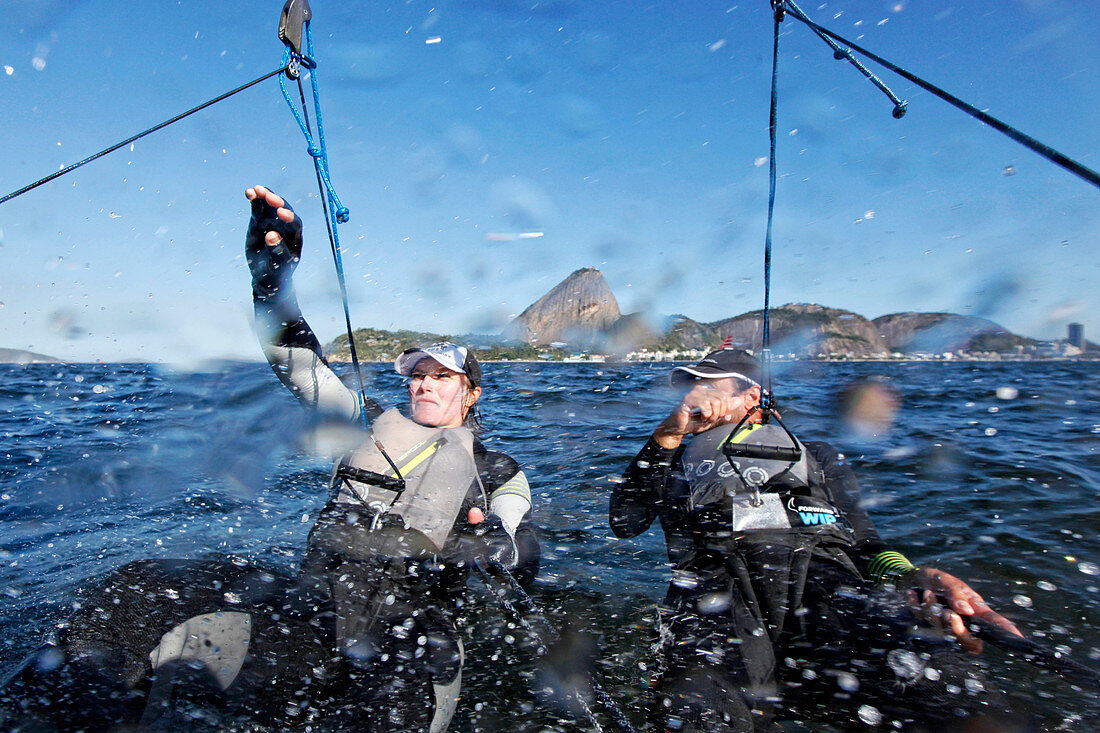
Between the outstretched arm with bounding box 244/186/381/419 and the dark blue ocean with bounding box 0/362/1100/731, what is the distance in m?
1.74

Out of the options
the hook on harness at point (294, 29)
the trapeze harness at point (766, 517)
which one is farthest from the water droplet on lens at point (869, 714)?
the hook on harness at point (294, 29)

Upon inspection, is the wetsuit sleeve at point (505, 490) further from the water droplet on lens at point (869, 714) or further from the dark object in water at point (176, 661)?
the water droplet on lens at point (869, 714)

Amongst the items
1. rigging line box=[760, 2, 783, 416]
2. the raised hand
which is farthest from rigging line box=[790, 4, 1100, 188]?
the raised hand

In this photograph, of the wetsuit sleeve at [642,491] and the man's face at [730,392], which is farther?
the man's face at [730,392]

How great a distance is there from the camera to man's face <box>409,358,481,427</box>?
364 centimetres

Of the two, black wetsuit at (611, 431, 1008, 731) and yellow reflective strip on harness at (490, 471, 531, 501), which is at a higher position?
yellow reflective strip on harness at (490, 471, 531, 501)

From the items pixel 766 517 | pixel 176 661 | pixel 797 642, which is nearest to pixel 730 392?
pixel 766 517

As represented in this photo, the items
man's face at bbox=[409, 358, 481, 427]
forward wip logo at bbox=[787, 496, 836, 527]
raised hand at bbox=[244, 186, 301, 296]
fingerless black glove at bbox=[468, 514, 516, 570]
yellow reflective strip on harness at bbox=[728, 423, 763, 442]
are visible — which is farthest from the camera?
man's face at bbox=[409, 358, 481, 427]

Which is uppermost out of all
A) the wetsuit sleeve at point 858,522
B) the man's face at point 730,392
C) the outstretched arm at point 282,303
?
the outstretched arm at point 282,303

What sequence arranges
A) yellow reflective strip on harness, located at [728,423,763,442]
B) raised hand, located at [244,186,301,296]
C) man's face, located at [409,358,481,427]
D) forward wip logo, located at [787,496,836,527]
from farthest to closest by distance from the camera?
man's face, located at [409,358,481,427] → yellow reflective strip on harness, located at [728,423,763,442] → forward wip logo, located at [787,496,836,527] → raised hand, located at [244,186,301,296]

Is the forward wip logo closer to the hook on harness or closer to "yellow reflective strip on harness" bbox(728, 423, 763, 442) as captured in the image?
"yellow reflective strip on harness" bbox(728, 423, 763, 442)

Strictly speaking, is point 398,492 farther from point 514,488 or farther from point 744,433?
point 744,433

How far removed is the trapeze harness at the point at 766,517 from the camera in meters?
3.01

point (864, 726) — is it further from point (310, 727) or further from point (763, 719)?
point (310, 727)
